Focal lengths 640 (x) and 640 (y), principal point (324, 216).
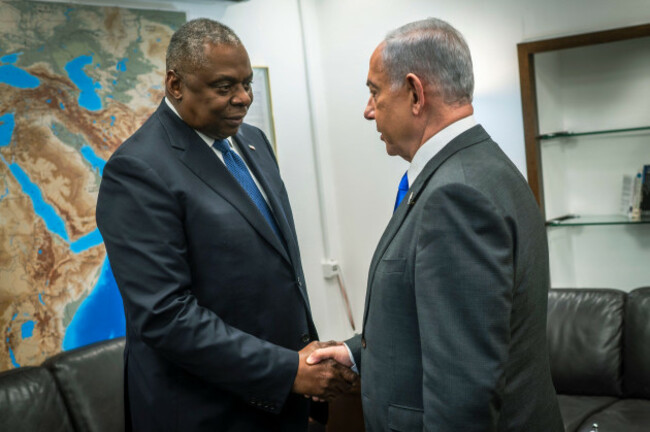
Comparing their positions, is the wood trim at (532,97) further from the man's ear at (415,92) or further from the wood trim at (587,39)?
the man's ear at (415,92)

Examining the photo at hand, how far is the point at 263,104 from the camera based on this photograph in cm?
403

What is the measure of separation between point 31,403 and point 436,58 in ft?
7.16

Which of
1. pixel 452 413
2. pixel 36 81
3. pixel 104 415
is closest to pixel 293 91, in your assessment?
pixel 36 81

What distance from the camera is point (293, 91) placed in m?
4.30

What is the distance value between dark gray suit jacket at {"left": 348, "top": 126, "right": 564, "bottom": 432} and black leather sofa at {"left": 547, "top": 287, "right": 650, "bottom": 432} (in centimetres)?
185

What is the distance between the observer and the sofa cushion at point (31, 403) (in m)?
2.52

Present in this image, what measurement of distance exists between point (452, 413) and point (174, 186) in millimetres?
885

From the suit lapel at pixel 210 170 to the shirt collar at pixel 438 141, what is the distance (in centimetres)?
51

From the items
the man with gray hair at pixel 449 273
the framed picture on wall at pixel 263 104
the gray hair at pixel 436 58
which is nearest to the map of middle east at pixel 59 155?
the framed picture on wall at pixel 263 104

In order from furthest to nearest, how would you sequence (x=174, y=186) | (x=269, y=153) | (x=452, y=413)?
1. (x=269, y=153)
2. (x=174, y=186)
3. (x=452, y=413)

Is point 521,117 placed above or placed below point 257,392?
above

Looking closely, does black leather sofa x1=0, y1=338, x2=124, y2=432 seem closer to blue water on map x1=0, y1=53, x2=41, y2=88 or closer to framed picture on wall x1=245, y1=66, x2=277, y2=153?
blue water on map x1=0, y1=53, x2=41, y2=88

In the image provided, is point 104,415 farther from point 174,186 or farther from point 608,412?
point 608,412

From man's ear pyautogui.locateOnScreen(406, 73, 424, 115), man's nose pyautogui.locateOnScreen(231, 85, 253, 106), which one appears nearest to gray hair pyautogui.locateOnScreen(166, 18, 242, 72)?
man's nose pyautogui.locateOnScreen(231, 85, 253, 106)
